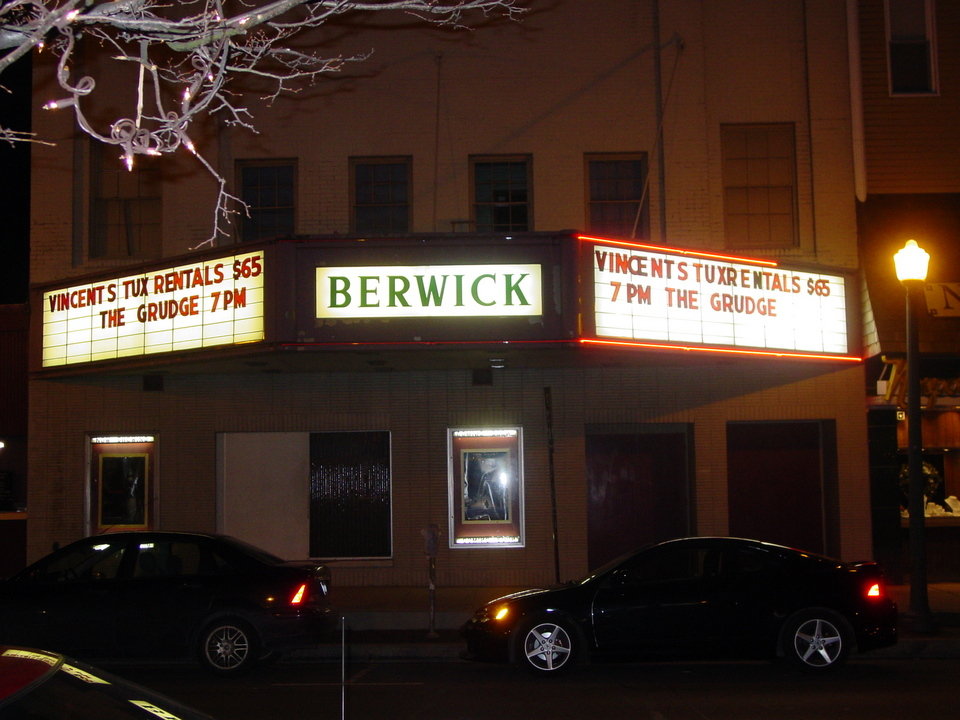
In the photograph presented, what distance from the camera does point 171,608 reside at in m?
11.0

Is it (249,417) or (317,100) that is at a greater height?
(317,100)

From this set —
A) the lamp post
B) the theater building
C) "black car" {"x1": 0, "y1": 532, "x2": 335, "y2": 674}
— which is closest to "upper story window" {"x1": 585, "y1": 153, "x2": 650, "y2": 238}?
the theater building

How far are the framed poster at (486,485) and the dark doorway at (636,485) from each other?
4.05 ft

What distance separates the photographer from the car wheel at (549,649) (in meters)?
10.6

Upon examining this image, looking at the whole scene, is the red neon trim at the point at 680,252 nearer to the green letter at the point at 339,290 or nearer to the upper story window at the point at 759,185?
the upper story window at the point at 759,185

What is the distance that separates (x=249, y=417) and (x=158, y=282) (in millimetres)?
3304

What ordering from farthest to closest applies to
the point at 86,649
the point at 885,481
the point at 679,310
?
the point at 885,481 < the point at 679,310 < the point at 86,649

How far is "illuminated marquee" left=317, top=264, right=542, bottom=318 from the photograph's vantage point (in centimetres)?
1334

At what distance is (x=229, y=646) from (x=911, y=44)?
14.2m

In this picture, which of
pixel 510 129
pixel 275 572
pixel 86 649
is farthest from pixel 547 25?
pixel 86 649

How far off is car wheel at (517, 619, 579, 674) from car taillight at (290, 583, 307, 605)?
7.79 ft

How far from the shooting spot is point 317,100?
17375 mm

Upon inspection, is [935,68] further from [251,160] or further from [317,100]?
[251,160]

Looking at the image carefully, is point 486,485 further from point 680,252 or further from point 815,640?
point 815,640
